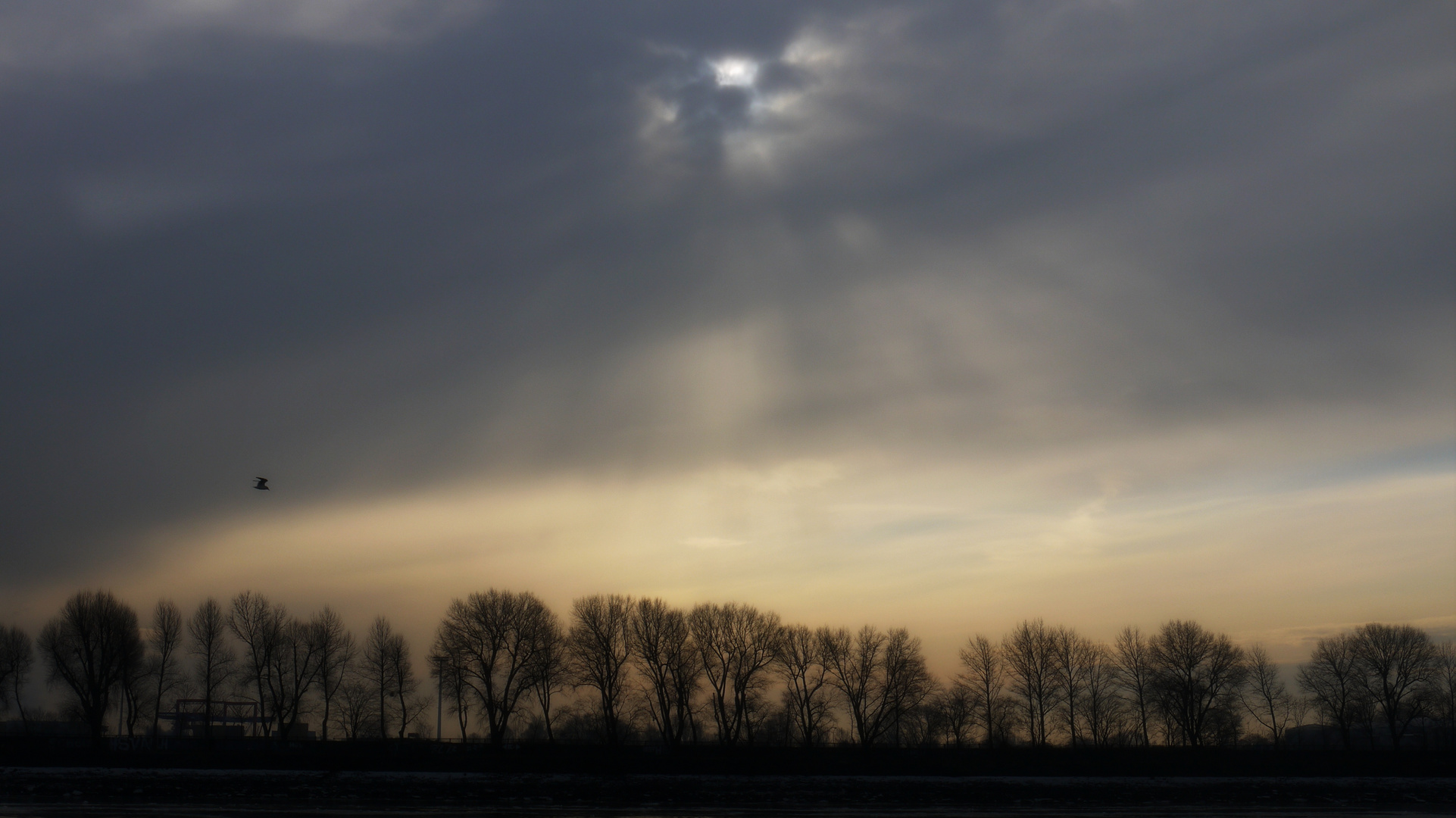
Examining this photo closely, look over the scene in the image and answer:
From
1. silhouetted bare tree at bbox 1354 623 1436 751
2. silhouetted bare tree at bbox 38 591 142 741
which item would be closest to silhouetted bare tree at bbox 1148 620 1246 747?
silhouetted bare tree at bbox 1354 623 1436 751

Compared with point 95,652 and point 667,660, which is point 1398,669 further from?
point 95,652

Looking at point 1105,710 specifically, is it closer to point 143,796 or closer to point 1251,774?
point 1251,774

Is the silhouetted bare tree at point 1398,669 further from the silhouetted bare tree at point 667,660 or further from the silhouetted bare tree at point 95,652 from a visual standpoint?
the silhouetted bare tree at point 95,652

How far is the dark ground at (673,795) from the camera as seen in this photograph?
4494 cm

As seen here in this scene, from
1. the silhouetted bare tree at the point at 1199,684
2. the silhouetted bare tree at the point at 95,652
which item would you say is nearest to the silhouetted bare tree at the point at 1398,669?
the silhouetted bare tree at the point at 1199,684

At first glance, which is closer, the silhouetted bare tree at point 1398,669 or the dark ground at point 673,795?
the dark ground at point 673,795

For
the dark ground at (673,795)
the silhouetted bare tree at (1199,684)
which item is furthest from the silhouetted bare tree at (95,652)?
the silhouetted bare tree at (1199,684)

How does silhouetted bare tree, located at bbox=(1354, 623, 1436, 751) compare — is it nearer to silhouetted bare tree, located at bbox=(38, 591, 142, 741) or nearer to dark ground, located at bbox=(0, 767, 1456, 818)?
dark ground, located at bbox=(0, 767, 1456, 818)

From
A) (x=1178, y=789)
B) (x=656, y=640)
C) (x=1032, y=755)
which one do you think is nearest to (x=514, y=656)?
(x=656, y=640)

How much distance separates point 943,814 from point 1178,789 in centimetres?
2955

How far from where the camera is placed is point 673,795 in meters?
57.0

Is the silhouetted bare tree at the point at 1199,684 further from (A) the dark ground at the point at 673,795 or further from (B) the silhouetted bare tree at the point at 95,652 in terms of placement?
(B) the silhouetted bare tree at the point at 95,652

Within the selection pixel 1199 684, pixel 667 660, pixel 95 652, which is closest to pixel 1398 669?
pixel 1199 684

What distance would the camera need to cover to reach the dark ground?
147ft
